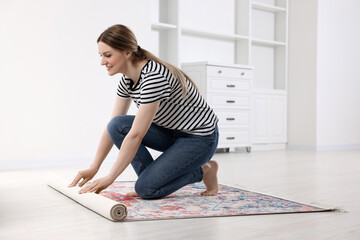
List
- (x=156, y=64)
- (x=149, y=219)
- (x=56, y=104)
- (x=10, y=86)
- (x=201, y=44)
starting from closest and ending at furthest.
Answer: (x=149, y=219) → (x=156, y=64) → (x=10, y=86) → (x=56, y=104) → (x=201, y=44)

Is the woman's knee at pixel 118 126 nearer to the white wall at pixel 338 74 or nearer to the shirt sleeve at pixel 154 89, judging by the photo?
the shirt sleeve at pixel 154 89

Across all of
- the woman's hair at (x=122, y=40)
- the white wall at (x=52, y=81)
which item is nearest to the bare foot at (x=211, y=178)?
the woman's hair at (x=122, y=40)

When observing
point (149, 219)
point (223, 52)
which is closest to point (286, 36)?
point (223, 52)

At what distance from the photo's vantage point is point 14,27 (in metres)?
3.60

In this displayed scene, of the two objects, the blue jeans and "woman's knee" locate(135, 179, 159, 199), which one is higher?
the blue jeans

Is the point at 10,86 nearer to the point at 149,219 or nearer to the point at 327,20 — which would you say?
the point at 149,219

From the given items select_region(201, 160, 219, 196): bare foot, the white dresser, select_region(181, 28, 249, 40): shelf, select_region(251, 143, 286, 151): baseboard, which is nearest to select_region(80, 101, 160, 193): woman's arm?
select_region(201, 160, 219, 196): bare foot

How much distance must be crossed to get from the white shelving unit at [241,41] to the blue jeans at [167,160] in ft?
8.71

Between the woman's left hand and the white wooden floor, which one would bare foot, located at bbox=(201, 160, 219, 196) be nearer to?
the white wooden floor

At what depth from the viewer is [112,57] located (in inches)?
77.0

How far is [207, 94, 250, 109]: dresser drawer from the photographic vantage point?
4992mm

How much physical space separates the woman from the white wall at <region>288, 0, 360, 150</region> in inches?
158

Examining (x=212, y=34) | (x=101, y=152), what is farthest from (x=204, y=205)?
(x=212, y=34)

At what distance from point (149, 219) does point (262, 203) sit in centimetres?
60
